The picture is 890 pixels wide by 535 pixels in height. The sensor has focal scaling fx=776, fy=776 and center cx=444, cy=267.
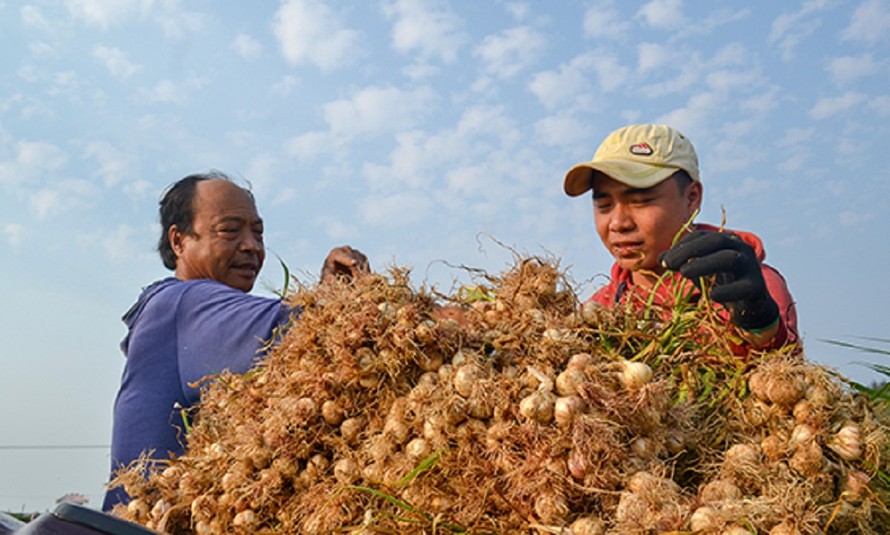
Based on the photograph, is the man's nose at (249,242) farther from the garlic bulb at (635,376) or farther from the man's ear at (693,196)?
the garlic bulb at (635,376)

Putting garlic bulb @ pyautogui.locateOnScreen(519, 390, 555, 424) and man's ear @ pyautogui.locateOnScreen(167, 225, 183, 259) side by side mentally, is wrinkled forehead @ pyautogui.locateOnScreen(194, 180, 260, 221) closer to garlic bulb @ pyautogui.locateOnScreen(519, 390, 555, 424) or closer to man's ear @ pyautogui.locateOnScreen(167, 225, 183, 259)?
man's ear @ pyautogui.locateOnScreen(167, 225, 183, 259)

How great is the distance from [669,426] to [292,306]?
3.18 feet

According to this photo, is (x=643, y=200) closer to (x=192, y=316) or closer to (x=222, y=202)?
(x=192, y=316)

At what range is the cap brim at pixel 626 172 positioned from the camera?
2709 millimetres

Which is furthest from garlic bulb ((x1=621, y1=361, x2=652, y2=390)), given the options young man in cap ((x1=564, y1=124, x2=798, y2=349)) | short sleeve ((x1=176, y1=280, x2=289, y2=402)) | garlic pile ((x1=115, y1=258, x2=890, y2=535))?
short sleeve ((x1=176, y1=280, x2=289, y2=402))

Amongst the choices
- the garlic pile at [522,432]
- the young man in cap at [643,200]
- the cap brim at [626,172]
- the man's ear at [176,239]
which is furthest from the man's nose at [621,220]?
the man's ear at [176,239]

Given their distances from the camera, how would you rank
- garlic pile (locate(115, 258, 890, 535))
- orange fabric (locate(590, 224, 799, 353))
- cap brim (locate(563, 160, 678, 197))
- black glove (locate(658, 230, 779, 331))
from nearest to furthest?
garlic pile (locate(115, 258, 890, 535)) → black glove (locate(658, 230, 779, 331)) → orange fabric (locate(590, 224, 799, 353)) → cap brim (locate(563, 160, 678, 197))

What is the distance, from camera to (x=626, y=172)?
273cm

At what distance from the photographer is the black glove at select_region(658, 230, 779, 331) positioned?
Answer: 68.9 inches

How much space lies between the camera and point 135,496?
6.34 ft

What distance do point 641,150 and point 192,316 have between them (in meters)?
1.70

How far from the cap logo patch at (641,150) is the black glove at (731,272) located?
106 centimetres

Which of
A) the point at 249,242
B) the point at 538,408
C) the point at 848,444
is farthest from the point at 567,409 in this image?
the point at 249,242

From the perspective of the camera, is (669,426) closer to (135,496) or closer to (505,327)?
(505,327)
